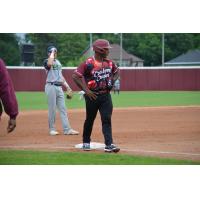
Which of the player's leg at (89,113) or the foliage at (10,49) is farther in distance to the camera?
the foliage at (10,49)

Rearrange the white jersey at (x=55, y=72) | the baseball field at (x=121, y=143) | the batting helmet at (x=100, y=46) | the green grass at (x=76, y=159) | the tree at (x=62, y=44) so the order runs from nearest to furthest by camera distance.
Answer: the green grass at (x=76, y=159) → the baseball field at (x=121, y=143) → the batting helmet at (x=100, y=46) → the white jersey at (x=55, y=72) → the tree at (x=62, y=44)

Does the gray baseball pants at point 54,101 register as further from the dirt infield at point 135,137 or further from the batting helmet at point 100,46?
the batting helmet at point 100,46

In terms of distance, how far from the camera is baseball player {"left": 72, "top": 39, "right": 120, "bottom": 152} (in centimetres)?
817

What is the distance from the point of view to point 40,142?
10.1m

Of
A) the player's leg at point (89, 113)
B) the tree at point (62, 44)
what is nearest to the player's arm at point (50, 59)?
the tree at point (62, 44)

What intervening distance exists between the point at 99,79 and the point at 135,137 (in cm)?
274

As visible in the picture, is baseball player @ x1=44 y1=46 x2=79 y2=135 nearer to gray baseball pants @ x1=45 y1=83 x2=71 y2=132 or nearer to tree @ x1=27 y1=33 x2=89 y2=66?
gray baseball pants @ x1=45 y1=83 x2=71 y2=132

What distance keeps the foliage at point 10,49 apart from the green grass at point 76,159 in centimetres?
295

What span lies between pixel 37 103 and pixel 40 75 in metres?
6.61

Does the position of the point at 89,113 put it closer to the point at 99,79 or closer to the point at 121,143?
the point at 99,79

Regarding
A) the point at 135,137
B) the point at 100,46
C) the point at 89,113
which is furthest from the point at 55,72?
the point at 100,46

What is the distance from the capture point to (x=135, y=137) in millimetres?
10727

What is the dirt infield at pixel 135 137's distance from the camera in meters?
8.95
